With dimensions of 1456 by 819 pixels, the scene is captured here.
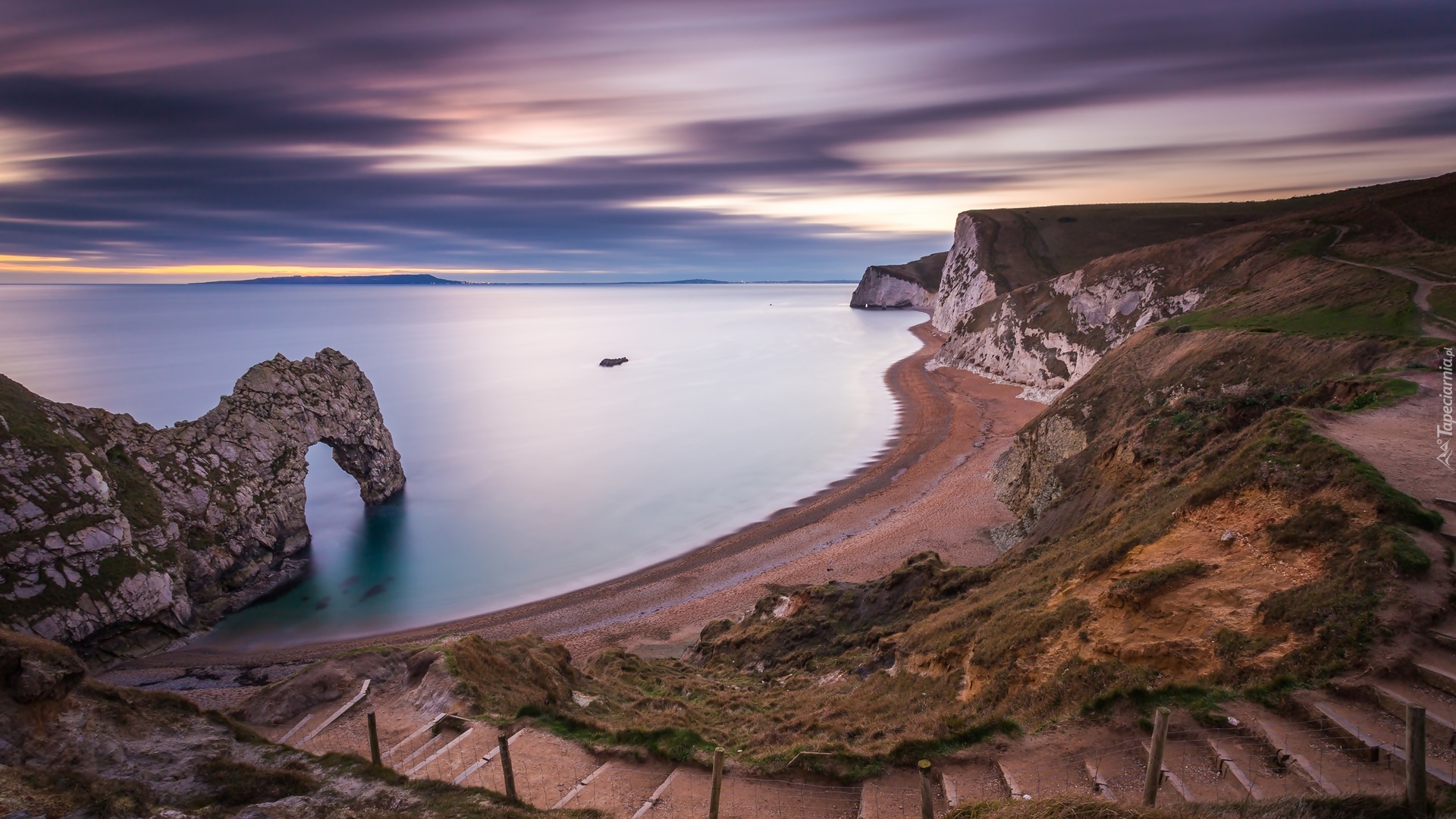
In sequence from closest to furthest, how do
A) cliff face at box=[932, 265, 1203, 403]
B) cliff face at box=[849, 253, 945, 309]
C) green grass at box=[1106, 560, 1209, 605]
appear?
green grass at box=[1106, 560, 1209, 605]
cliff face at box=[932, 265, 1203, 403]
cliff face at box=[849, 253, 945, 309]

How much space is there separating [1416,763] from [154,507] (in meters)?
34.2

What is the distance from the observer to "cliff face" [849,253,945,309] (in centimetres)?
18125

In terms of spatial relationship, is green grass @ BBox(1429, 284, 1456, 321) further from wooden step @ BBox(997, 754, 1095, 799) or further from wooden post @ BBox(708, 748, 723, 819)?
wooden post @ BBox(708, 748, 723, 819)

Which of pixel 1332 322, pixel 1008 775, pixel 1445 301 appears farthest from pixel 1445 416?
pixel 1008 775

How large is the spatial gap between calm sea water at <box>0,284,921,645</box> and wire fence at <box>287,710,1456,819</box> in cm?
1866

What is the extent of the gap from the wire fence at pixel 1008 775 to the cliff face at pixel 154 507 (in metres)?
18.8

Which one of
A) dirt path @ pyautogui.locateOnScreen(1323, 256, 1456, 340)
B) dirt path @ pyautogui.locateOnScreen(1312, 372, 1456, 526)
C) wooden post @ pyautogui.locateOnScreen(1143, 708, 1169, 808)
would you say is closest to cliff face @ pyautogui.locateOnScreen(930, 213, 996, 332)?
dirt path @ pyautogui.locateOnScreen(1323, 256, 1456, 340)

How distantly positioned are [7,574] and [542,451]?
32420 millimetres

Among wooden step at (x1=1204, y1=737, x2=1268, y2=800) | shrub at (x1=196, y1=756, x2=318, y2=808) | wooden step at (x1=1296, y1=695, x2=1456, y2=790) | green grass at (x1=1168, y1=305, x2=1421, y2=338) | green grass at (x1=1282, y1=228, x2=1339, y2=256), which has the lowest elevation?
shrub at (x1=196, y1=756, x2=318, y2=808)

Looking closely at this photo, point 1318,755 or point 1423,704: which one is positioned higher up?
point 1423,704

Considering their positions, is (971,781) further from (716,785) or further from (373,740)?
(373,740)

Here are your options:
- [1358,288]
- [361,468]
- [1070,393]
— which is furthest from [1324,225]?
[361,468]

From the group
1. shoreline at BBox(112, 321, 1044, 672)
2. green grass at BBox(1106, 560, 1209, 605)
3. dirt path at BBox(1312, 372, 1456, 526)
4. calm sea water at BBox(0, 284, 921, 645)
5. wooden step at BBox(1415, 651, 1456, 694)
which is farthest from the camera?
calm sea water at BBox(0, 284, 921, 645)

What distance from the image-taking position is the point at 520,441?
55.6 meters
